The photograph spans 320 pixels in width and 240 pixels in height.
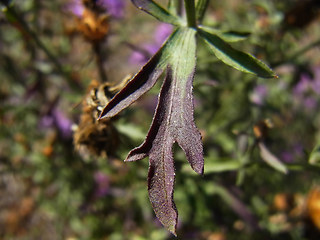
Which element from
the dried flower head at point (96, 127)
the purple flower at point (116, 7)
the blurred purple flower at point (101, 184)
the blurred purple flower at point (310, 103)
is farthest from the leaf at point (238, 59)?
the blurred purple flower at point (310, 103)

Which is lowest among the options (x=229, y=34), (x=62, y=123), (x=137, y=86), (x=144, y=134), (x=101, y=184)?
(x=101, y=184)

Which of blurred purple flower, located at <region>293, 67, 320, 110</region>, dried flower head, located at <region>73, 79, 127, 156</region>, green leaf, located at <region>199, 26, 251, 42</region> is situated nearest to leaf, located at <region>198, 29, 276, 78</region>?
green leaf, located at <region>199, 26, 251, 42</region>

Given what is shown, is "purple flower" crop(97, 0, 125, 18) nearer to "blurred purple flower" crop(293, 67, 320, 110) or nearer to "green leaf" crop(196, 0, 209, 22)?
"green leaf" crop(196, 0, 209, 22)

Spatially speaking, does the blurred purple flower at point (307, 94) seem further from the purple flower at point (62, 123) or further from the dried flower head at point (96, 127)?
the dried flower head at point (96, 127)

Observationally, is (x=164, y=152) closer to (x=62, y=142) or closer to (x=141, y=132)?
(x=141, y=132)

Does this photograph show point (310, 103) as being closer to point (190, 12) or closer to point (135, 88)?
point (190, 12)

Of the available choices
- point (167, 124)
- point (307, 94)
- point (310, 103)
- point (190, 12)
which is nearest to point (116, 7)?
point (190, 12)

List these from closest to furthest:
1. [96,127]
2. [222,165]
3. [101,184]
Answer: [96,127], [222,165], [101,184]
